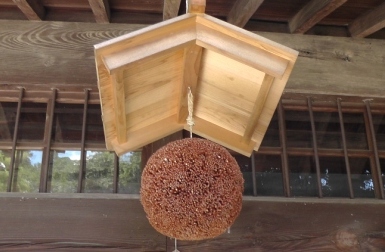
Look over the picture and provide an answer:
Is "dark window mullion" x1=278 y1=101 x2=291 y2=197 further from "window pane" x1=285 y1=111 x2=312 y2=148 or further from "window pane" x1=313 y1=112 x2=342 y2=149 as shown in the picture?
"window pane" x1=313 y1=112 x2=342 y2=149

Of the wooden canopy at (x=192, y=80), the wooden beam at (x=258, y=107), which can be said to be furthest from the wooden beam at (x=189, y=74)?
the wooden beam at (x=258, y=107)

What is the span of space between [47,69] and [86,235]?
0.84 meters

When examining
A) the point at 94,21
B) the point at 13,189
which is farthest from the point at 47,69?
the point at 13,189

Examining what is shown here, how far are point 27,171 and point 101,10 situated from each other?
2.76ft

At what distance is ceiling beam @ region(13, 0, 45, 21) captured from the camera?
6.58 feet

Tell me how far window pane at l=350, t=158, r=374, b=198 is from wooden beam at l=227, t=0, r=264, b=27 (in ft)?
3.03

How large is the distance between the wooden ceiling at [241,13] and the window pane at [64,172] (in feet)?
2.30

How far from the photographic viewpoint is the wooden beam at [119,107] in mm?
1316

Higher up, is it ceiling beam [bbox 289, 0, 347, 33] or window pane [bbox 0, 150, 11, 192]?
ceiling beam [bbox 289, 0, 347, 33]

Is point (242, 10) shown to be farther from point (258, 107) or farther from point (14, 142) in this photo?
point (14, 142)

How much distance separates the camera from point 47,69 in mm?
2182

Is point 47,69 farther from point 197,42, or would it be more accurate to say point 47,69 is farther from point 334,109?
point 334,109

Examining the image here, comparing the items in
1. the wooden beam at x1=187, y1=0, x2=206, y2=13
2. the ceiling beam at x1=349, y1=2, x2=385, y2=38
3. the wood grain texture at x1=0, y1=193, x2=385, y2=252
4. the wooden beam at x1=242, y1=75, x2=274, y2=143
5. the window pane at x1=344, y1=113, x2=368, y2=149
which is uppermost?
the ceiling beam at x1=349, y1=2, x2=385, y2=38

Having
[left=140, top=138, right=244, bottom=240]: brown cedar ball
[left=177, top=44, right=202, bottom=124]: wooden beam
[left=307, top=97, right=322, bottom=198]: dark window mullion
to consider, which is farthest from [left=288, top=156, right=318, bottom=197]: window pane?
[left=140, top=138, right=244, bottom=240]: brown cedar ball
